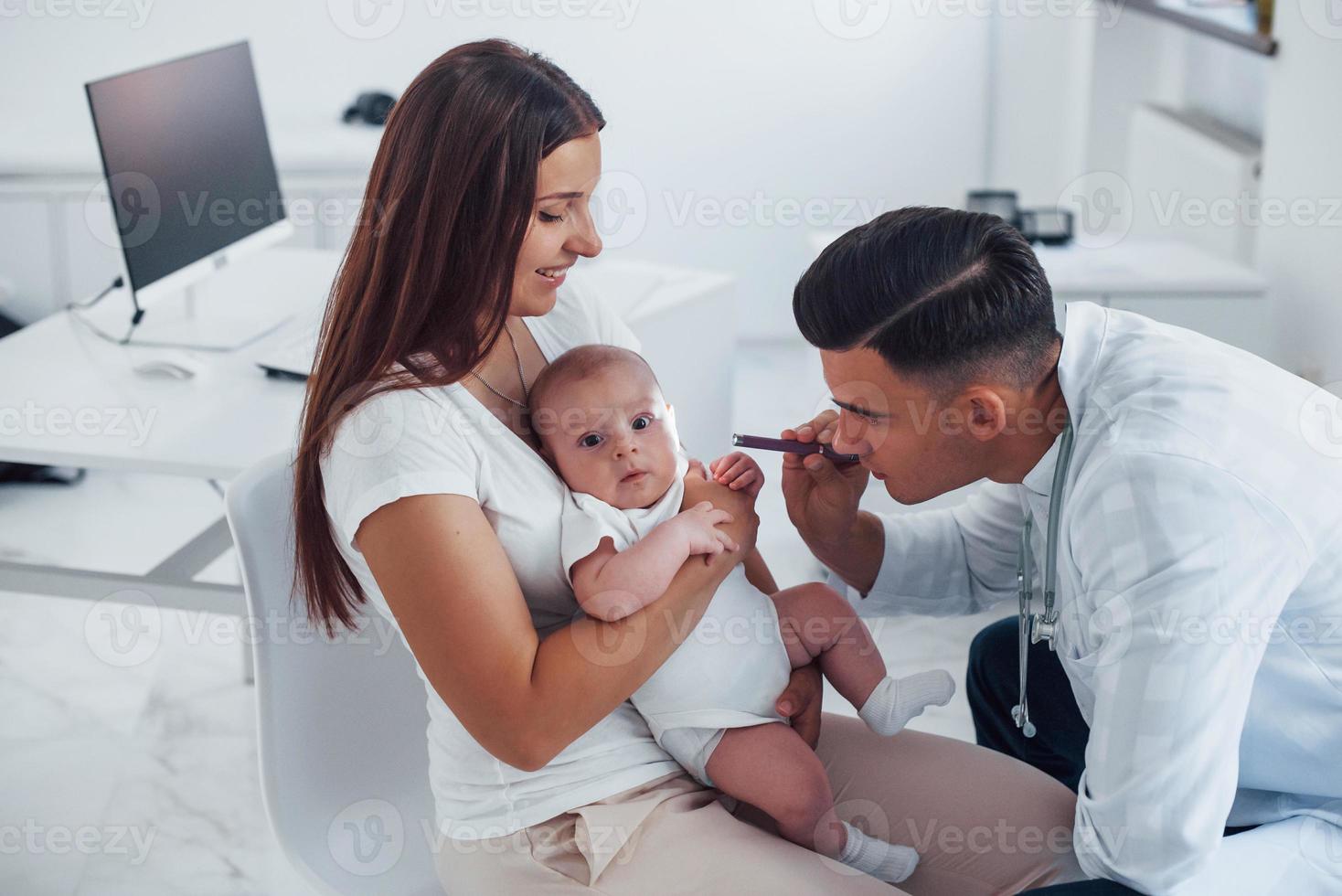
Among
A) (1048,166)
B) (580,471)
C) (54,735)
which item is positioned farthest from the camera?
(1048,166)

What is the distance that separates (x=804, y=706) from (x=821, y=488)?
0.26m

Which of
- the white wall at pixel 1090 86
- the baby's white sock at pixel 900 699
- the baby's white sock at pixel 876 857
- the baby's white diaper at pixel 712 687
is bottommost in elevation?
the baby's white sock at pixel 876 857

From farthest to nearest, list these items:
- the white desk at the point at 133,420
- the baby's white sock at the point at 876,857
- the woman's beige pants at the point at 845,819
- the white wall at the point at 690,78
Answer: the white wall at the point at 690,78 < the white desk at the point at 133,420 < the baby's white sock at the point at 876,857 < the woman's beige pants at the point at 845,819

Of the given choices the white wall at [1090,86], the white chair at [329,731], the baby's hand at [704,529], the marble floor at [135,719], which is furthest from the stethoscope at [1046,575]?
the white wall at [1090,86]

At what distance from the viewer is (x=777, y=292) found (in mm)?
4223

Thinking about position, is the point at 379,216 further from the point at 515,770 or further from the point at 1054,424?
A: the point at 1054,424

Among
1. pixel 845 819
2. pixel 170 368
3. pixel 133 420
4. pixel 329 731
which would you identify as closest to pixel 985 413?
pixel 845 819

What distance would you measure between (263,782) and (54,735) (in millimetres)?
1232

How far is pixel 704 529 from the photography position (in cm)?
128

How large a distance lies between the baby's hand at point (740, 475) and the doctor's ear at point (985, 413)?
26 cm

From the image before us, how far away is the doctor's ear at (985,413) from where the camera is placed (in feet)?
4.00

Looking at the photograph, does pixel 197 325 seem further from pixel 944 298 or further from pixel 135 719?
pixel 944 298

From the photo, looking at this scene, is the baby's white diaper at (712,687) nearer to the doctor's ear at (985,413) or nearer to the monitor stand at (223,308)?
the doctor's ear at (985,413)

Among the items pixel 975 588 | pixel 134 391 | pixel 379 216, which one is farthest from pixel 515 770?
pixel 134 391
